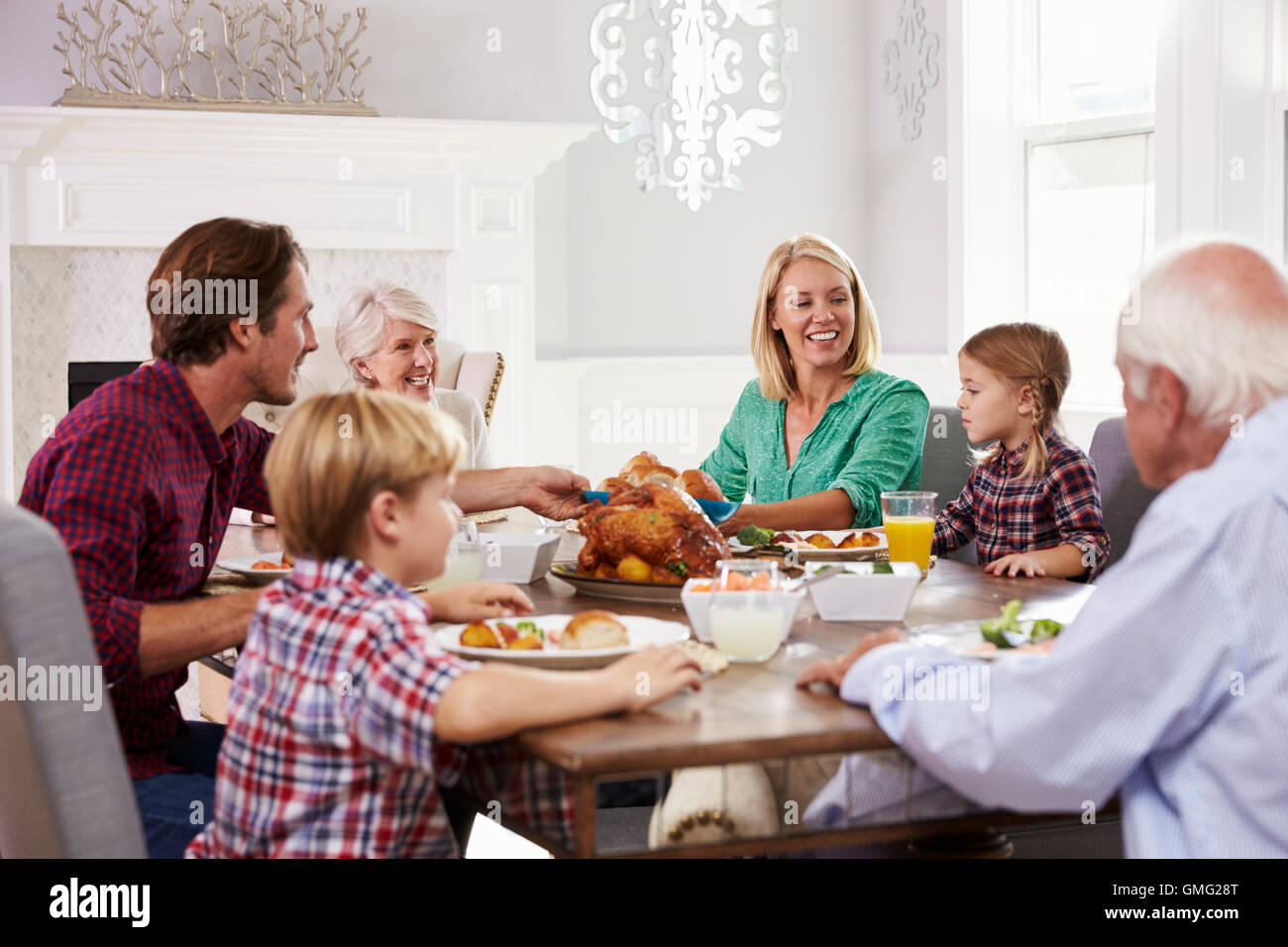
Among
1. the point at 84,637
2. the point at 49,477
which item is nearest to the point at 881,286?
the point at 49,477

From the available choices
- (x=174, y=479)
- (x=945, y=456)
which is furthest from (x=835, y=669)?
(x=945, y=456)

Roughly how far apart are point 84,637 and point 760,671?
678 millimetres

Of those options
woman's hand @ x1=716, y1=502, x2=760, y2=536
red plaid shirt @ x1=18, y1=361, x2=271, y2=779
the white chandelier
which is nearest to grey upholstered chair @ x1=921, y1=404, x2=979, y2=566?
woman's hand @ x1=716, y1=502, x2=760, y2=536

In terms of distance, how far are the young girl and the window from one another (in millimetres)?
2305

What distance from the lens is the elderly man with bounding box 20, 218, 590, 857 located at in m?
1.67

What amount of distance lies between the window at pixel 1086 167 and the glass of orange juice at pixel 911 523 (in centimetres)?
290

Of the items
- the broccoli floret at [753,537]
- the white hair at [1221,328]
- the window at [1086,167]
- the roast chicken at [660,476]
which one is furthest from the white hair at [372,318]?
the window at [1086,167]

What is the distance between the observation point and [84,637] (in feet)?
4.27

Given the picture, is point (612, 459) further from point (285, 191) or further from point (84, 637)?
point (84, 637)

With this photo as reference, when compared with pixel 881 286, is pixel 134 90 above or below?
above

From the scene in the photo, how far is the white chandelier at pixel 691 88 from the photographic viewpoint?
226 inches

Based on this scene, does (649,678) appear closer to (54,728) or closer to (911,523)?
(54,728)
